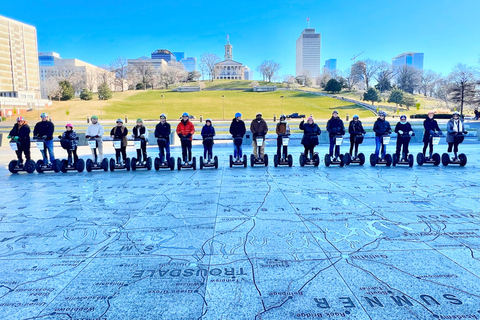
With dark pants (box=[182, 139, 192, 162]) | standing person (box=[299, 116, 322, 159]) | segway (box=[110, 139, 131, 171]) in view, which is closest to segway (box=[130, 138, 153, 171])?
segway (box=[110, 139, 131, 171])

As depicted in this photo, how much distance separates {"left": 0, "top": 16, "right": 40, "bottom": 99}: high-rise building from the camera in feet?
359

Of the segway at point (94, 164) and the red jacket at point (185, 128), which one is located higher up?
the red jacket at point (185, 128)

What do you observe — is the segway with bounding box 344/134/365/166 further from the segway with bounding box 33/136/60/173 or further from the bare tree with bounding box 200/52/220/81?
the bare tree with bounding box 200/52/220/81

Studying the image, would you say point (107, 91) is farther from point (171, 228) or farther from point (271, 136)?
point (171, 228)

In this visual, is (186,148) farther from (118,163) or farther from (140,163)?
(118,163)

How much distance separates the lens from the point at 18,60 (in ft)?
385

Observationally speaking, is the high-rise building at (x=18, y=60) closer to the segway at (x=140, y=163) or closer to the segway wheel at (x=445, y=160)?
the segway at (x=140, y=163)

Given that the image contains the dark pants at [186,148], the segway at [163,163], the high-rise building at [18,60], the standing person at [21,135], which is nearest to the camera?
the standing person at [21,135]

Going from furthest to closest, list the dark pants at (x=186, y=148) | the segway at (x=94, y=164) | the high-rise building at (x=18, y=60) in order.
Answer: the high-rise building at (x=18, y=60) → the dark pants at (x=186, y=148) → the segway at (x=94, y=164)

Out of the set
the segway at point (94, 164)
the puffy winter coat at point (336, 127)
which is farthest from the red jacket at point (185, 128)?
the puffy winter coat at point (336, 127)

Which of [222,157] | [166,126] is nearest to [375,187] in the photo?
[166,126]

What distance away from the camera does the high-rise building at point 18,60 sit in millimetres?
109312

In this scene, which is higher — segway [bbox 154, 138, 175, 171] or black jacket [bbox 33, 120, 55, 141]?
black jacket [bbox 33, 120, 55, 141]

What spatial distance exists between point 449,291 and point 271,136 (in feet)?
77.2
